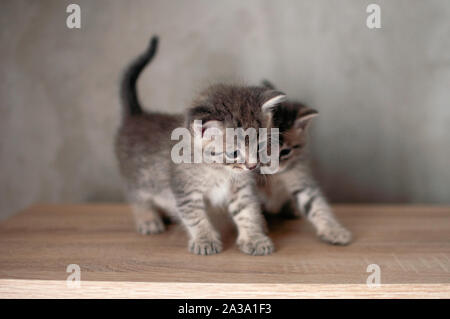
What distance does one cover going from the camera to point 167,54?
4.93 feet

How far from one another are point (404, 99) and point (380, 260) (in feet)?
2.45

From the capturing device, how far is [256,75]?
150 centimetres

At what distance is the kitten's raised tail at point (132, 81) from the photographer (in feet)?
4.17

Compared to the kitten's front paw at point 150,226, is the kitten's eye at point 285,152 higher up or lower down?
higher up

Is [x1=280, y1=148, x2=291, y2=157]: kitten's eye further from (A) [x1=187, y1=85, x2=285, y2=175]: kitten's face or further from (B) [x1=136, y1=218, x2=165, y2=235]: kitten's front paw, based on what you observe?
(B) [x1=136, y1=218, x2=165, y2=235]: kitten's front paw

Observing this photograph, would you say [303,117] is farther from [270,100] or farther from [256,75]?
[256,75]

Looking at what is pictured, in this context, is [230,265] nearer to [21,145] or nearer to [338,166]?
[338,166]

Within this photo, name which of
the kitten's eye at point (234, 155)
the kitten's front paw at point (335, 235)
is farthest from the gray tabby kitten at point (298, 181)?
the kitten's eye at point (234, 155)

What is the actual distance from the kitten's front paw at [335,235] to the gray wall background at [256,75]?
0.47 m

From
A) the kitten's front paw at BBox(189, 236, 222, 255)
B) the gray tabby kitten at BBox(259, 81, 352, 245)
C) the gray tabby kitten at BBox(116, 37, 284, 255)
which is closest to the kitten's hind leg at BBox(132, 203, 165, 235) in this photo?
the gray tabby kitten at BBox(116, 37, 284, 255)

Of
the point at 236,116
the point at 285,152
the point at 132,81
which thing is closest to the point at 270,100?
the point at 236,116

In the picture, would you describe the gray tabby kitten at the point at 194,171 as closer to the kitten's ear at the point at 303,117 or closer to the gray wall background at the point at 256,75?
the kitten's ear at the point at 303,117

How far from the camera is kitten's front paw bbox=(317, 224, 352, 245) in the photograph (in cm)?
109

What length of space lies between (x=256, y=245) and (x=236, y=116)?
32 centimetres
